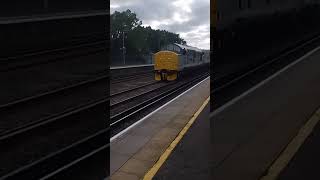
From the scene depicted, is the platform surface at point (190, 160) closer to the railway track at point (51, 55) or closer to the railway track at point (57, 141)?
the railway track at point (57, 141)

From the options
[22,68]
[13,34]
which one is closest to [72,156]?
[22,68]

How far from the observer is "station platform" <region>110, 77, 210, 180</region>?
24.3 ft

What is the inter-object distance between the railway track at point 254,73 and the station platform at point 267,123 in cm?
11

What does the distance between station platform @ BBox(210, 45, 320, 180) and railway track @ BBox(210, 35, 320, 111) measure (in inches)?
4.4

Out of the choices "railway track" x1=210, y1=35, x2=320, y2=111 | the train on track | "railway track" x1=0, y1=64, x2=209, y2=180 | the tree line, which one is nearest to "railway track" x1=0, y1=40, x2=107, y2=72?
"railway track" x1=0, y1=64, x2=209, y2=180

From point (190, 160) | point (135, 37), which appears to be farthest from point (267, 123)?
point (135, 37)

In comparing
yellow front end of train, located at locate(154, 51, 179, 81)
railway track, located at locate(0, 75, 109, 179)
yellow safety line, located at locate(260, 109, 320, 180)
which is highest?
yellow front end of train, located at locate(154, 51, 179, 81)

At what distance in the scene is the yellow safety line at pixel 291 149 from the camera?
18.2 feet

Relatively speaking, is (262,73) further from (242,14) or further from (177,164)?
(177,164)

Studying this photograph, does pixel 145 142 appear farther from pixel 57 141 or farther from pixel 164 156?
pixel 57 141

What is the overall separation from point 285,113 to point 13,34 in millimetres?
4903

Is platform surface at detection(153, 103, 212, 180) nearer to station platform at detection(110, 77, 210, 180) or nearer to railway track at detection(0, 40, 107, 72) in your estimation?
station platform at detection(110, 77, 210, 180)

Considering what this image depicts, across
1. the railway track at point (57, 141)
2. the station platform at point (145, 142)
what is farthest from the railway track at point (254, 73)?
the railway track at point (57, 141)

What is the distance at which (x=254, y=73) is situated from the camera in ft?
23.8
